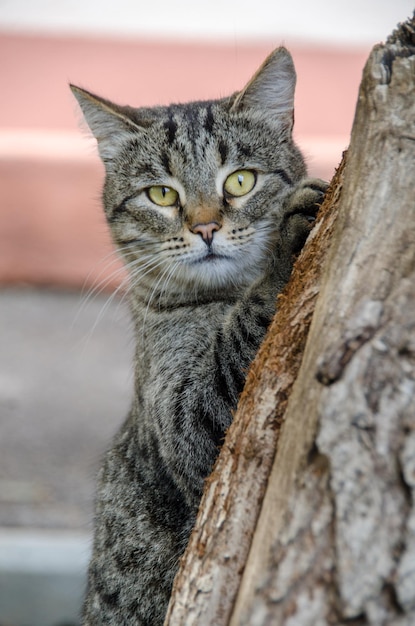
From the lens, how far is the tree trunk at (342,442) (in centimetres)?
127

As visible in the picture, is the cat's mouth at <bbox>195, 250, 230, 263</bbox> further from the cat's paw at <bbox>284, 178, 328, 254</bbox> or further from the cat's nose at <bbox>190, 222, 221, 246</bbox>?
the cat's paw at <bbox>284, 178, 328, 254</bbox>

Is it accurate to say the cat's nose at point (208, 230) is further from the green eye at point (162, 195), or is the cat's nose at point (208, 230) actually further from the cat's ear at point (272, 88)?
the cat's ear at point (272, 88)

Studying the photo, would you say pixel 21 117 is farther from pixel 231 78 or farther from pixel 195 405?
pixel 195 405

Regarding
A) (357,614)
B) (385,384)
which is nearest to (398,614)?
(357,614)

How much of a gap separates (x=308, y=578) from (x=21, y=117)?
6.63m

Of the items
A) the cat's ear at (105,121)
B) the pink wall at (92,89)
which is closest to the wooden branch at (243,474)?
the cat's ear at (105,121)

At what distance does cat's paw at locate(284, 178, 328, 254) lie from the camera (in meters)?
2.29

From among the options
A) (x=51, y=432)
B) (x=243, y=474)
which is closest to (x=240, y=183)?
(x=243, y=474)

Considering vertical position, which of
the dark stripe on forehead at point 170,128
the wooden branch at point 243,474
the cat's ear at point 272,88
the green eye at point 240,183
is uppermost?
the cat's ear at point 272,88

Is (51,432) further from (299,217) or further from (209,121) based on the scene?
(299,217)

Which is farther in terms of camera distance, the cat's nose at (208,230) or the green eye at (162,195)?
the green eye at (162,195)

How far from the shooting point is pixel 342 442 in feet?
4.30

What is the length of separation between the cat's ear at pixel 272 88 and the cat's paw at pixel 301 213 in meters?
0.59

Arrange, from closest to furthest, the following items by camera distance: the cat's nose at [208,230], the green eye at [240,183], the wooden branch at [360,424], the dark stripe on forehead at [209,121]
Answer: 1. the wooden branch at [360,424]
2. the cat's nose at [208,230]
3. the green eye at [240,183]
4. the dark stripe on forehead at [209,121]
